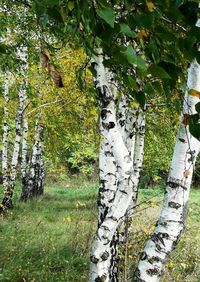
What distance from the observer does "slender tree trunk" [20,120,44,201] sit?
16172 mm

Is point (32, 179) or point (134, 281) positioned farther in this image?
point (32, 179)

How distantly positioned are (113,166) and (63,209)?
9.24 metres

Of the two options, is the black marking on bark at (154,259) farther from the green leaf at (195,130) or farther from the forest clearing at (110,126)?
the green leaf at (195,130)

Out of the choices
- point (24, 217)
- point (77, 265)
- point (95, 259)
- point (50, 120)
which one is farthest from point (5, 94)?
point (95, 259)

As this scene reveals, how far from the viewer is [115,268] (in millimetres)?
5973

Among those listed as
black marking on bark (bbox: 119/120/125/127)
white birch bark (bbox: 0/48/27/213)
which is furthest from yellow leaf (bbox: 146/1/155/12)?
white birch bark (bbox: 0/48/27/213)

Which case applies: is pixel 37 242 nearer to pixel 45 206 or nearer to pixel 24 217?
pixel 24 217

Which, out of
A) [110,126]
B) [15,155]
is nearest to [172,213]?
[110,126]

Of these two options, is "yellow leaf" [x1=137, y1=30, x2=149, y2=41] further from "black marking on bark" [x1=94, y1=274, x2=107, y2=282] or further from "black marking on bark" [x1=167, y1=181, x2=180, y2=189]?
"black marking on bark" [x1=94, y1=274, x2=107, y2=282]

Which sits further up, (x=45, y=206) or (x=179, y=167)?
(x=179, y=167)

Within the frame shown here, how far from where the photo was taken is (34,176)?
56.7 ft

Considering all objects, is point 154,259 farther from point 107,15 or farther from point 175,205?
point 107,15

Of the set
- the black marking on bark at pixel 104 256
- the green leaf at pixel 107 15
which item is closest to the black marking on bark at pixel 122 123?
the black marking on bark at pixel 104 256

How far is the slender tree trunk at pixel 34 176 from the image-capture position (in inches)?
637
